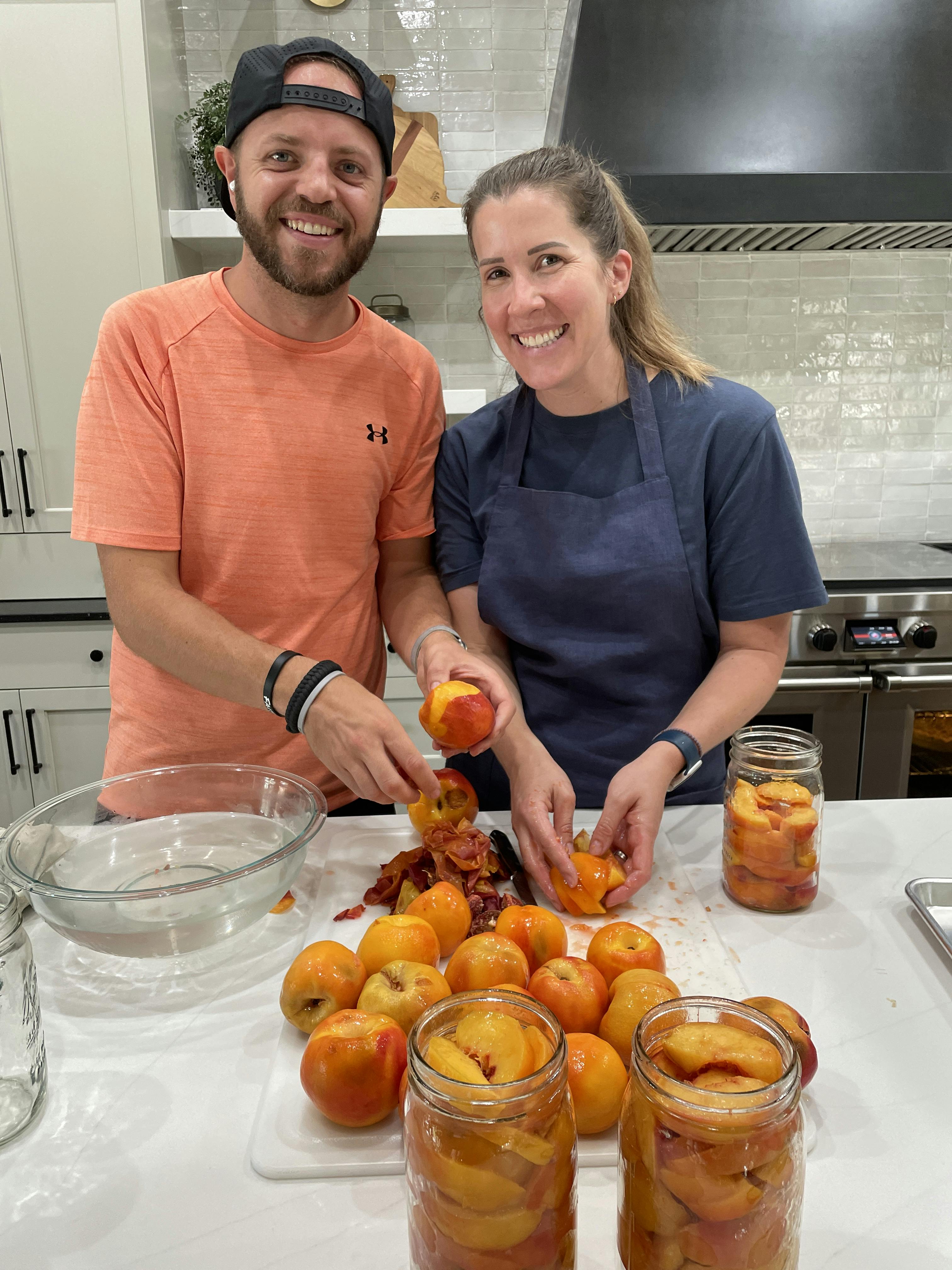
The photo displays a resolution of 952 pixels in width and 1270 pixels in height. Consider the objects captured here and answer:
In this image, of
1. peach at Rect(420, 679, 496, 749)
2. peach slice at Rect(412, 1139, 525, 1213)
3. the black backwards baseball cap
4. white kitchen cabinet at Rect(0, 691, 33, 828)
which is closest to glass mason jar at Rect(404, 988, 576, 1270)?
peach slice at Rect(412, 1139, 525, 1213)

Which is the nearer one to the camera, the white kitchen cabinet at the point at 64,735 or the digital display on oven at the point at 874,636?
the digital display on oven at the point at 874,636

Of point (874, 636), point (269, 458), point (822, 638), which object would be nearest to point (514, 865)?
point (269, 458)

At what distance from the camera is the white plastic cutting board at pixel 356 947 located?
75 centimetres

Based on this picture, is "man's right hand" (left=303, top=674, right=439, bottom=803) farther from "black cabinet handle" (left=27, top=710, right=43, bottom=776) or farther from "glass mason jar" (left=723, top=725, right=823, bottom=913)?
"black cabinet handle" (left=27, top=710, right=43, bottom=776)

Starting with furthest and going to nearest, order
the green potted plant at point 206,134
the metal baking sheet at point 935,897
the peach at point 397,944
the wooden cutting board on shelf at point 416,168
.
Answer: the wooden cutting board on shelf at point 416,168 < the green potted plant at point 206,134 < the metal baking sheet at point 935,897 < the peach at point 397,944

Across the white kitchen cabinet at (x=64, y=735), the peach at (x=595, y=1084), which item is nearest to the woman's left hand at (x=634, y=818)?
→ the peach at (x=595, y=1084)

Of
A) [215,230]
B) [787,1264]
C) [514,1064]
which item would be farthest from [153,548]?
[215,230]

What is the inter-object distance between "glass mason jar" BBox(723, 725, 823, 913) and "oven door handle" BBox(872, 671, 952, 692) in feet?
5.68

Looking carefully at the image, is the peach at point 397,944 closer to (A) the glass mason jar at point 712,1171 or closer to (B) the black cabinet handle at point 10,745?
(A) the glass mason jar at point 712,1171

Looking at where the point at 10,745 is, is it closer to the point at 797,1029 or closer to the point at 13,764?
the point at 13,764

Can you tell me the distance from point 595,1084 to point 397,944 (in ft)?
0.85

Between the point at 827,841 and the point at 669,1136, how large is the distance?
82cm

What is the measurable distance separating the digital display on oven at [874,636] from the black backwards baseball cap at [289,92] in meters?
1.92

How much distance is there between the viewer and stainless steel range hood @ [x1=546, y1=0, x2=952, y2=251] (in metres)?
2.47
